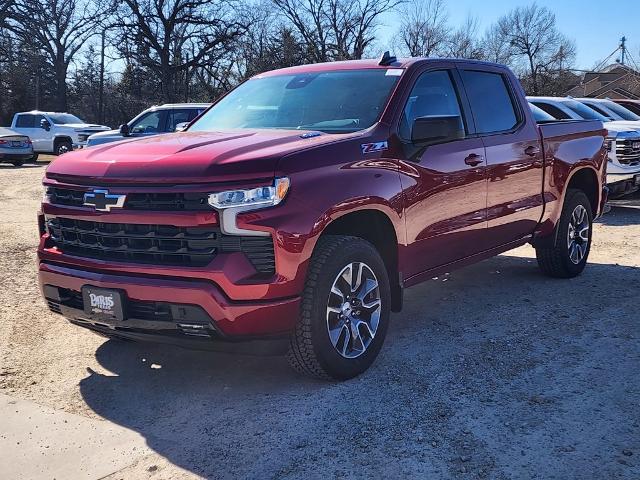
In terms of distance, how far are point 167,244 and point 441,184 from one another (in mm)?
2032

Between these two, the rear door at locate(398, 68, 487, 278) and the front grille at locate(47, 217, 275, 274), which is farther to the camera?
the rear door at locate(398, 68, 487, 278)

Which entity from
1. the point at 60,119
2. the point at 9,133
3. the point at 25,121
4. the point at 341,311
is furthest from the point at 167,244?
the point at 25,121

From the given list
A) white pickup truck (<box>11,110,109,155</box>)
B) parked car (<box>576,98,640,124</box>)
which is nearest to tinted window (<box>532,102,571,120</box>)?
parked car (<box>576,98,640,124</box>)

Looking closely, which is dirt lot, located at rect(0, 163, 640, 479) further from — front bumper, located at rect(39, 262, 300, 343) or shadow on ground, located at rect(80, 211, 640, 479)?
front bumper, located at rect(39, 262, 300, 343)

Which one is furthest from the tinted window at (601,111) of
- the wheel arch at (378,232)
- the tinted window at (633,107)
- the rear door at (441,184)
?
the wheel arch at (378,232)

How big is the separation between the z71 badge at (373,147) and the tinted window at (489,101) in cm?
131

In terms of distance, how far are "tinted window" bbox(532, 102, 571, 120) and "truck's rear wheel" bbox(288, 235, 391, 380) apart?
32.4 feet

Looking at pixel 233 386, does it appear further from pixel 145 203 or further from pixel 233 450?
pixel 145 203

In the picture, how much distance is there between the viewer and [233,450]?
323 cm

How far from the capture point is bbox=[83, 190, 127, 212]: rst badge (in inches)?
144

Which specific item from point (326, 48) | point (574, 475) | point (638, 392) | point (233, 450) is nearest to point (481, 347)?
point (638, 392)

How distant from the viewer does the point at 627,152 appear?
11453mm

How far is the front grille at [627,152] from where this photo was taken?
11.4m

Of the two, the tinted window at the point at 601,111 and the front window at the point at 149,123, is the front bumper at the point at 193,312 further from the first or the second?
the tinted window at the point at 601,111
